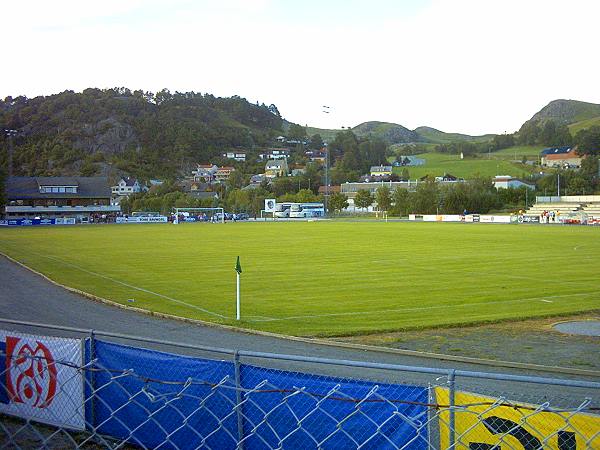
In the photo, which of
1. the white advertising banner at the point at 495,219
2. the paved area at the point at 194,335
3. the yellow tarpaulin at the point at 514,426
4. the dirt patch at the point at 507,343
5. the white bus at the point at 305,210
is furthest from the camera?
the white bus at the point at 305,210

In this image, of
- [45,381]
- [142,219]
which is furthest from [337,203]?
[45,381]

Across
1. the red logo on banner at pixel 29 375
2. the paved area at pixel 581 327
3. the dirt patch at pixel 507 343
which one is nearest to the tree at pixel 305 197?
the paved area at pixel 581 327

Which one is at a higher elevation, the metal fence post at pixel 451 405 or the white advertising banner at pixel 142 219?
the metal fence post at pixel 451 405

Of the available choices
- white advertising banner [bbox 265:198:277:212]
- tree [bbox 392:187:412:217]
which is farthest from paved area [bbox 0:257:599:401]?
white advertising banner [bbox 265:198:277:212]

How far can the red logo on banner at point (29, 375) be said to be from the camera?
31.9ft

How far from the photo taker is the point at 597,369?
583 inches

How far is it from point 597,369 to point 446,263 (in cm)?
2387

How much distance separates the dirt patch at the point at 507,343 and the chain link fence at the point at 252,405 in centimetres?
396

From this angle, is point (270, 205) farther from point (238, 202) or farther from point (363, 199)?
point (363, 199)

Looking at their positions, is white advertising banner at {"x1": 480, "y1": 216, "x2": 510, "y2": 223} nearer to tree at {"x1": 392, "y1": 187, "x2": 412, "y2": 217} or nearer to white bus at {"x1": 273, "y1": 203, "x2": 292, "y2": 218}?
tree at {"x1": 392, "y1": 187, "x2": 412, "y2": 217}

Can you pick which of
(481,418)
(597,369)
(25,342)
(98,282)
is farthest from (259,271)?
(481,418)

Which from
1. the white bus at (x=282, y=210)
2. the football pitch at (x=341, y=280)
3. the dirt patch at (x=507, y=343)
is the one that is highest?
the dirt patch at (x=507, y=343)

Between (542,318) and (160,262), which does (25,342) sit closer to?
(542,318)

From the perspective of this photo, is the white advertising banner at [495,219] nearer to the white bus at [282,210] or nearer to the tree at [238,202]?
the white bus at [282,210]
